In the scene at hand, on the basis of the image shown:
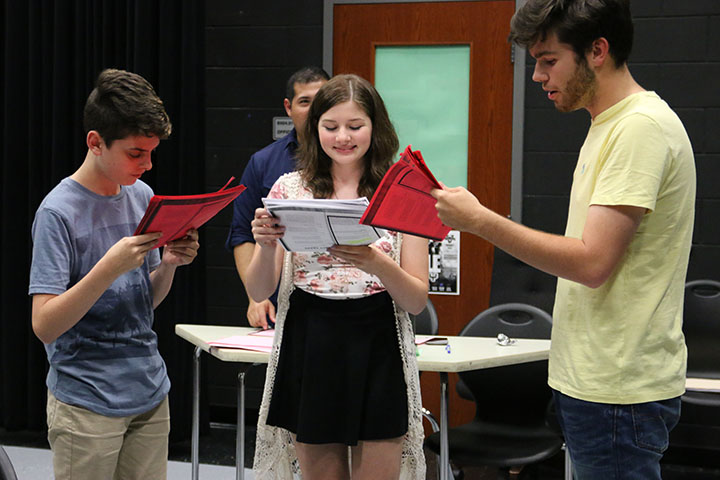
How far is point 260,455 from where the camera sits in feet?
6.85

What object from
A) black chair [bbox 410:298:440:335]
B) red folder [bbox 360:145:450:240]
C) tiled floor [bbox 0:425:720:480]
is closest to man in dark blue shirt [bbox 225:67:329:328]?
black chair [bbox 410:298:440:335]

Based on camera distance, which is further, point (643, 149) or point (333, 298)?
point (333, 298)

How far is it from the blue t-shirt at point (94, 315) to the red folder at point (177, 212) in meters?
0.15

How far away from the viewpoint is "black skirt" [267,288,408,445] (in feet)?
6.29

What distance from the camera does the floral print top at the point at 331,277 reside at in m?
1.94

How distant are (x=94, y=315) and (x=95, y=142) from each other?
424 millimetres

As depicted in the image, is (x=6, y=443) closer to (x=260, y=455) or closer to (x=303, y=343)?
(x=260, y=455)

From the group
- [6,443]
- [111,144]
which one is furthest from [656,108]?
[6,443]

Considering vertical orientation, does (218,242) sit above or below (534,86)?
below

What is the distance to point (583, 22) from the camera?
1.51 meters

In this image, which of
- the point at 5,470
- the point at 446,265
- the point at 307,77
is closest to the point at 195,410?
the point at 307,77

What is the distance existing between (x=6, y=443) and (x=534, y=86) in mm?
3399

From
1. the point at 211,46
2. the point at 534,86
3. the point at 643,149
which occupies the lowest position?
the point at 643,149

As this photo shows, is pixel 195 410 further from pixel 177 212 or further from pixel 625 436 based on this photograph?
pixel 625 436
